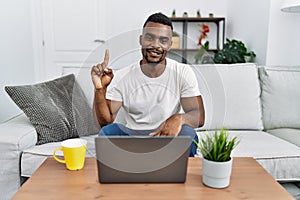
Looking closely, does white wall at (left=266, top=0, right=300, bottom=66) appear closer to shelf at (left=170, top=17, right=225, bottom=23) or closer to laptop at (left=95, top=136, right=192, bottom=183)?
shelf at (left=170, top=17, right=225, bottom=23)

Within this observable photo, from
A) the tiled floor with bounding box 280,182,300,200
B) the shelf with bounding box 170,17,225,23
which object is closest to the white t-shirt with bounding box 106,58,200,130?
the tiled floor with bounding box 280,182,300,200

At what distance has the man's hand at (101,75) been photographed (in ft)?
3.73

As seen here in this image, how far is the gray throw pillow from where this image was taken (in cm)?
158

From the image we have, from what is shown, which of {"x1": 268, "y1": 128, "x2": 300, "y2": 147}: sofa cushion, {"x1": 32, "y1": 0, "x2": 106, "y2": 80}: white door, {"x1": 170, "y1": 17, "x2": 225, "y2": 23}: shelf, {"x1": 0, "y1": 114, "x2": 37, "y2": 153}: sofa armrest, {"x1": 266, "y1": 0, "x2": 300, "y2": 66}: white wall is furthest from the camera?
{"x1": 32, "y1": 0, "x2": 106, "y2": 80}: white door

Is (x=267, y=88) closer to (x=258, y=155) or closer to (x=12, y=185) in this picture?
(x=258, y=155)

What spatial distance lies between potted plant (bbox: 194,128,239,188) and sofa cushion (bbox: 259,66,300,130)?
1118 mm

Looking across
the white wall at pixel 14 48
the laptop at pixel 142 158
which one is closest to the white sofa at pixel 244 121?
the laptop at pixel 142 158

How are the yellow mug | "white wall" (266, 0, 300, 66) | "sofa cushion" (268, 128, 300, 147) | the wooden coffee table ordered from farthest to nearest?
"white wall" (266, 0, 300, 66)
"sofa cushion" (268, 128, 300, 147)
the yellow mug
the wooden coffee table

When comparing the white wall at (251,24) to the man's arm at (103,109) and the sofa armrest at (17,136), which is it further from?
the sofa armrest at (17,136)

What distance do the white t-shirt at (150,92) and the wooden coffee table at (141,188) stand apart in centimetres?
28

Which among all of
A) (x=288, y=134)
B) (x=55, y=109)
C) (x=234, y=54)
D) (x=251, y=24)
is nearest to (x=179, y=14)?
(x=251, y=24)

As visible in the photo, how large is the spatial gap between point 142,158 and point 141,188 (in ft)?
0.30

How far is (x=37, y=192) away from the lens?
0.91m

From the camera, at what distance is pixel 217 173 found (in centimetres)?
92
